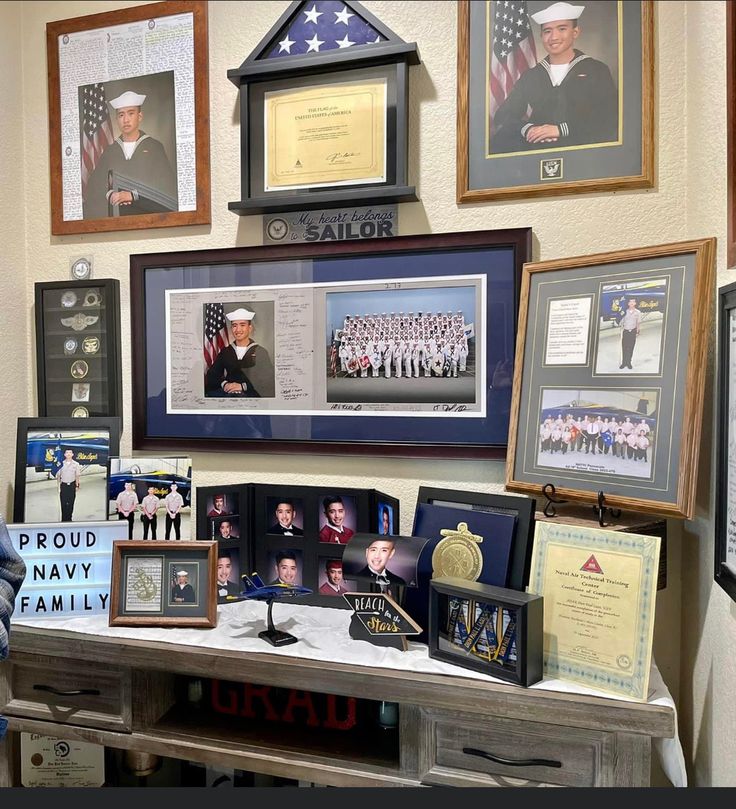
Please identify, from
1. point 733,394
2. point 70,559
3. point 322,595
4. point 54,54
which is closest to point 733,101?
point 733,394

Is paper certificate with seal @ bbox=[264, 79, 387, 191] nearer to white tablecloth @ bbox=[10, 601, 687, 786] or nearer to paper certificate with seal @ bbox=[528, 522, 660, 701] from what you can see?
paper certificate with seal @ bbox=[528, 522, 660, 701]

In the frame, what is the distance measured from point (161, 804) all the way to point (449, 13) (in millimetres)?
1871

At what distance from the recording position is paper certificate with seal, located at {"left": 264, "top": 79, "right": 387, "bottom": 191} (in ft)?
5.76

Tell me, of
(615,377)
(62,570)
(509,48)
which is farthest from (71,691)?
(509,48)

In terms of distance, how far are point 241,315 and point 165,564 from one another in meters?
0.74

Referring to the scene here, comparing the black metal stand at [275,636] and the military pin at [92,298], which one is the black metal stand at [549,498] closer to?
the black metal stand at [275,636]

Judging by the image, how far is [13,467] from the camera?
6.61ft

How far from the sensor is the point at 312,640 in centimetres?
152

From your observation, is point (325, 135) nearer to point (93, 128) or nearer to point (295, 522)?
point (93, 128)

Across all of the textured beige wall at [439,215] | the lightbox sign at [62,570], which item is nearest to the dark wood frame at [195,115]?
the textured beige wall at [439,215]

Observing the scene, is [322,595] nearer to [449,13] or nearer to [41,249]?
Answer: [41,249]

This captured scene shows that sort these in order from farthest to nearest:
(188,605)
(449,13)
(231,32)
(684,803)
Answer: (231,32) < (449,13) < (188,605) < (684,803)

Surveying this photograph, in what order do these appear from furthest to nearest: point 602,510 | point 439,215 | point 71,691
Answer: point 439,215 → point 71,691 → point 602,510

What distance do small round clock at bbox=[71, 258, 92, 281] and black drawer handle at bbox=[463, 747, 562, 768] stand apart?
1.71 meters
